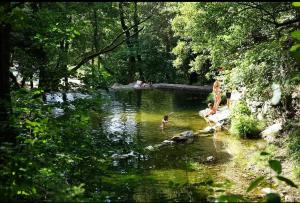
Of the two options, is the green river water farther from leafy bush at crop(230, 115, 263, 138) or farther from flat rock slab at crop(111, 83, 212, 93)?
flat rock slab at crop(111, 83, 212, 93)

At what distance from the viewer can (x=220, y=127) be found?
1806 centimetres

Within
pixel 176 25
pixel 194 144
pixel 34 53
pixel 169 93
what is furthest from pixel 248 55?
pixel 169 93

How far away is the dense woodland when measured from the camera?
5232 millimetres

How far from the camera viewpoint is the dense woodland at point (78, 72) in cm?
523

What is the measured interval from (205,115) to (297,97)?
817 cm

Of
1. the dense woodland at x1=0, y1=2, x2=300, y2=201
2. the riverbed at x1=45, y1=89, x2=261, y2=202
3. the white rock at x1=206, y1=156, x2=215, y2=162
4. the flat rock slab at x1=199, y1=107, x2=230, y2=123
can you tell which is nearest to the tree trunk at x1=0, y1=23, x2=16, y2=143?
the dense woodland at x1=0, y1=2, x2=300, y2=201

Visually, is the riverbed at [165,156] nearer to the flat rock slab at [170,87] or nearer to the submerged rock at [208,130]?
the submerged rock at [208,130]

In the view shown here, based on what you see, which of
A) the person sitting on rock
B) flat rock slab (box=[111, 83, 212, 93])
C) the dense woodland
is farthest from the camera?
flat rock slab (box=[111, 83, 212, 93])

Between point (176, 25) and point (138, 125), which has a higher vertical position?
point (176, 25)

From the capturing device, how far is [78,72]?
971 centimetres

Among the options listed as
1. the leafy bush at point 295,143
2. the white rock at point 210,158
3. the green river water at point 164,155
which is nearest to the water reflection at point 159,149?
the green river water at point 164,155

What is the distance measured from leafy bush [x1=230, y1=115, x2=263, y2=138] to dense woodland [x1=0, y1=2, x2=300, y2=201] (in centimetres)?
4

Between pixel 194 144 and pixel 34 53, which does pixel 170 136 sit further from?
pixel 34 53

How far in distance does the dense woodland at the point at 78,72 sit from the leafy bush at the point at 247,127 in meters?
0.04
